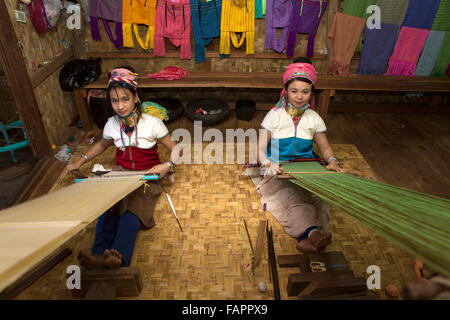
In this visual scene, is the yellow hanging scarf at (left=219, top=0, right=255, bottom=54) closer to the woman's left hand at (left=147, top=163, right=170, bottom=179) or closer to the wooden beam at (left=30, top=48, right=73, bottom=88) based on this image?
the wooden beam at (left=30, top=48, right=73, bottom=88)

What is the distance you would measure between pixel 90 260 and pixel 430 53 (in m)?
4.34

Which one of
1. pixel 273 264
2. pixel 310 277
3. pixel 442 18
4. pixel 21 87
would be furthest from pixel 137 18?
pixel 442 18

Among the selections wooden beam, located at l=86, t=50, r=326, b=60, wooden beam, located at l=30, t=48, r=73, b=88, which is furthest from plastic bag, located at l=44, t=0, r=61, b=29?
wooden beam, located at l=86, t=50, r=326, b=60

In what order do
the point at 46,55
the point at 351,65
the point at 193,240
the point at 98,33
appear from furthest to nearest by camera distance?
the point at 351,65 → the point at 98,33 → the point at 46,55 → the point at 193,240

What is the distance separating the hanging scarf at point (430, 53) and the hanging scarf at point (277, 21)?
5.81ft

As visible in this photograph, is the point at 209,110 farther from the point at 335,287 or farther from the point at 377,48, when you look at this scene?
the point at 335,287

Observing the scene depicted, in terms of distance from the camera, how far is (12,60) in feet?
7.54

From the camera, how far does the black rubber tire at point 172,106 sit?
3524 mm

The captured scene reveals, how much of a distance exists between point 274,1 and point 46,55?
2.68m

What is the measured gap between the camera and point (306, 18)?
11.2 feet

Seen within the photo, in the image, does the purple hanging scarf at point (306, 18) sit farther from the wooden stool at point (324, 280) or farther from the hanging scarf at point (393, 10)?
the wooden stool at point (324, 280)

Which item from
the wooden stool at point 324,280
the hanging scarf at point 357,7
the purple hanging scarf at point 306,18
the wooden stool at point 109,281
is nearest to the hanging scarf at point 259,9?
the purple hanging scarf at point 306,18
